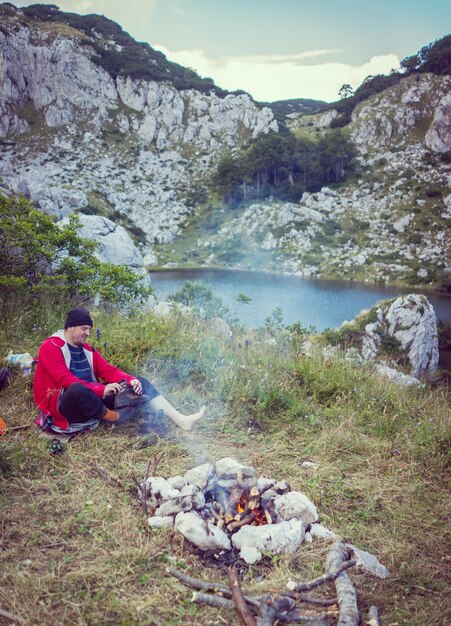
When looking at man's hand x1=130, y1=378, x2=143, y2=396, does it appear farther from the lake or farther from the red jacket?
the lake

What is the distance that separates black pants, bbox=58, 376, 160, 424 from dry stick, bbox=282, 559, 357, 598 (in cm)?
253

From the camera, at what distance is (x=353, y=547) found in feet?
9.09

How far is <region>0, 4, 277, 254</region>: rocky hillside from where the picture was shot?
68250mm

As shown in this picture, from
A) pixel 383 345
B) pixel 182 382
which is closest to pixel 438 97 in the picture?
pixel 383 345

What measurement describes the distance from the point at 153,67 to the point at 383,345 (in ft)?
→ 326

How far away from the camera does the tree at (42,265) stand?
655 cm

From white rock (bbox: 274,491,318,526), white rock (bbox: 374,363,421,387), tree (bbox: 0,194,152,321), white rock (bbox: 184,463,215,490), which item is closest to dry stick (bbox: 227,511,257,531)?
white rock (bbox: 274,491,318,526)

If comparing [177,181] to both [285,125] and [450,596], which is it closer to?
[285,125]

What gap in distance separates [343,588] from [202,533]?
982mm

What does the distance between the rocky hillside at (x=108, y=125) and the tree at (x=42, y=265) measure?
5472cm

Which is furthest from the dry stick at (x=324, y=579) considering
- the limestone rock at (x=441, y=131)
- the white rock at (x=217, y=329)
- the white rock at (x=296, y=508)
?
the limestone rock at (x=441, y=131)

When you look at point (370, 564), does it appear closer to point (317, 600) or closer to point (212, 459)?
point (317, 600)

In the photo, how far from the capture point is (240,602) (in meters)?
2.20

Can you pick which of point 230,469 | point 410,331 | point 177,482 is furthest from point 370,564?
point 410,331
